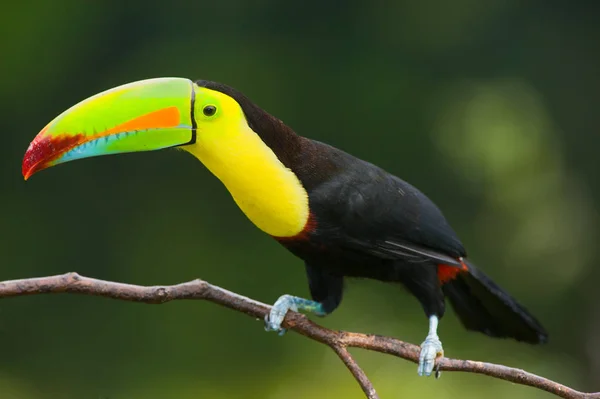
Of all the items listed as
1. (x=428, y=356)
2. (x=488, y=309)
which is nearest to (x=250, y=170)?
(x=428, y=356)

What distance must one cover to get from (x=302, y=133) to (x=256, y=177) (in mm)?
3119

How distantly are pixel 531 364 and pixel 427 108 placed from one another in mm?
1484

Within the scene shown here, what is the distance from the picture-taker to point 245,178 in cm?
197

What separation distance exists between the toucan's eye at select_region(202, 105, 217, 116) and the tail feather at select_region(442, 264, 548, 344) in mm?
837

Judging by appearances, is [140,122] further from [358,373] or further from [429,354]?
[429,354]

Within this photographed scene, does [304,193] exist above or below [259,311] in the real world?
above

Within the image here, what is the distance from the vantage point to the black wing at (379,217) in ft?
6.93

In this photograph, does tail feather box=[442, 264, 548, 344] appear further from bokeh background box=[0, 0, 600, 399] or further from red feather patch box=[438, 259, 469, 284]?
bokeh background box=[0, 0, 600, 399]

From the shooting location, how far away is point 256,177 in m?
1.97

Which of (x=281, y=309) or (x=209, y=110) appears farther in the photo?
(x=281, y=309)

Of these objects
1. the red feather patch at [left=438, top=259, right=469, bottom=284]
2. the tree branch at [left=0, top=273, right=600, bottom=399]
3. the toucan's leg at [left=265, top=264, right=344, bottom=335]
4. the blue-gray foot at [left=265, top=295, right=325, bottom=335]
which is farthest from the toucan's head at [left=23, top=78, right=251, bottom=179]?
the red feather patch at [left=438, top=259, right=469, bottom=284]

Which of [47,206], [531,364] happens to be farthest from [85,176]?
[531,364]

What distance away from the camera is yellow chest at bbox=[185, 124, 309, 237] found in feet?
6.40

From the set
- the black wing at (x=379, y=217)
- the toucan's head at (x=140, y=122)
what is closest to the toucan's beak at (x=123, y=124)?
the toucan's head at (x=140, y=122)
